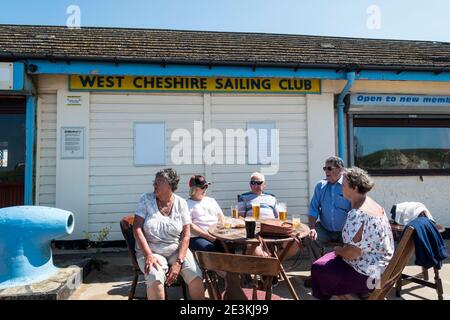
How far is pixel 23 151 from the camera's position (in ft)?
17.9

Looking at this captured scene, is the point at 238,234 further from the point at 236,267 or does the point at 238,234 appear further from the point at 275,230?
the point at 236,267

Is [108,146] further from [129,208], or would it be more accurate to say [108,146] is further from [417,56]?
[417,56]

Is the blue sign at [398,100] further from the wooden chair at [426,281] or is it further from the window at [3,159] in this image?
the window at [3,159]

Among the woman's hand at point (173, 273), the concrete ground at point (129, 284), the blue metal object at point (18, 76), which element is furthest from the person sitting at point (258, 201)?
the blue metal object at point (18, 76)

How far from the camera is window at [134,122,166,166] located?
5.43 meters

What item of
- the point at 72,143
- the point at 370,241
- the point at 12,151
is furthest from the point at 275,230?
the point at 12,151

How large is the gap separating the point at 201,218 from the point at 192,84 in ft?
8.75

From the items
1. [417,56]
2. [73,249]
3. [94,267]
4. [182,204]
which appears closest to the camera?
[182,204]

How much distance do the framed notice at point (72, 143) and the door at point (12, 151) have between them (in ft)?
2.74

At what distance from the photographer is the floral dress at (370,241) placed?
245cm

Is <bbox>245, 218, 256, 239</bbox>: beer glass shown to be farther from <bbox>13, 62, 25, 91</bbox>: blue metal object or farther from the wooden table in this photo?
<bbox>13, 62, 25, 91</bbox>: blue metal object

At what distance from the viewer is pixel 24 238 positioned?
127 inches

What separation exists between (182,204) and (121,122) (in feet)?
8.97
